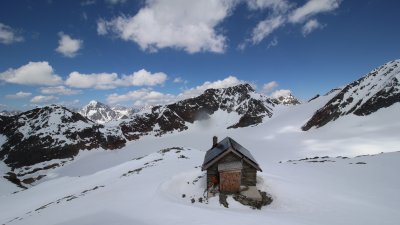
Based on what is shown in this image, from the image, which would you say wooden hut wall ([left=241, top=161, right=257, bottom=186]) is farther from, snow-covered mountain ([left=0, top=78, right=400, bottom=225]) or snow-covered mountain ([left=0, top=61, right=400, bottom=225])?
→ snow-covered mountain ([left=0, top=61, right=400, bottom=225])

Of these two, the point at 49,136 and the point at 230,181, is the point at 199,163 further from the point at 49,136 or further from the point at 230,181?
the point at 49,136

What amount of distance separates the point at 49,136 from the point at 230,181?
125 meters

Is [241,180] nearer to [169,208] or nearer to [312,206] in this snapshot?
[312,206]

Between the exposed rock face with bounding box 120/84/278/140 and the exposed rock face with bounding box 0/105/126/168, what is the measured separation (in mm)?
15574

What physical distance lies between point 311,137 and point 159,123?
91031 millimetres

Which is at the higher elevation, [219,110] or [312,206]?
[219,110]

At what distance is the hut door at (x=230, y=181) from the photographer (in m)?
21.8

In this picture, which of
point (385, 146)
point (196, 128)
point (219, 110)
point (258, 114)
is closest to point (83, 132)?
point (196, 128)

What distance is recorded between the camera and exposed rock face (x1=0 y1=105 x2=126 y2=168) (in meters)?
113

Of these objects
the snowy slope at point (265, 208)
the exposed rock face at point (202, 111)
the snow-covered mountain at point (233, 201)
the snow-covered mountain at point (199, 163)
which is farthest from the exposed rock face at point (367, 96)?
the snowy slope at point (265, 208)

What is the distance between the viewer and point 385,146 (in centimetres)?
5462

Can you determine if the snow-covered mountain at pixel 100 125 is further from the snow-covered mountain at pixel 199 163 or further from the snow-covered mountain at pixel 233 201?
the snow-covered mountain at pixel 233 201

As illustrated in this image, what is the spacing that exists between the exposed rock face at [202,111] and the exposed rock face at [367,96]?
4758 cm

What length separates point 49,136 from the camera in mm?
122375
